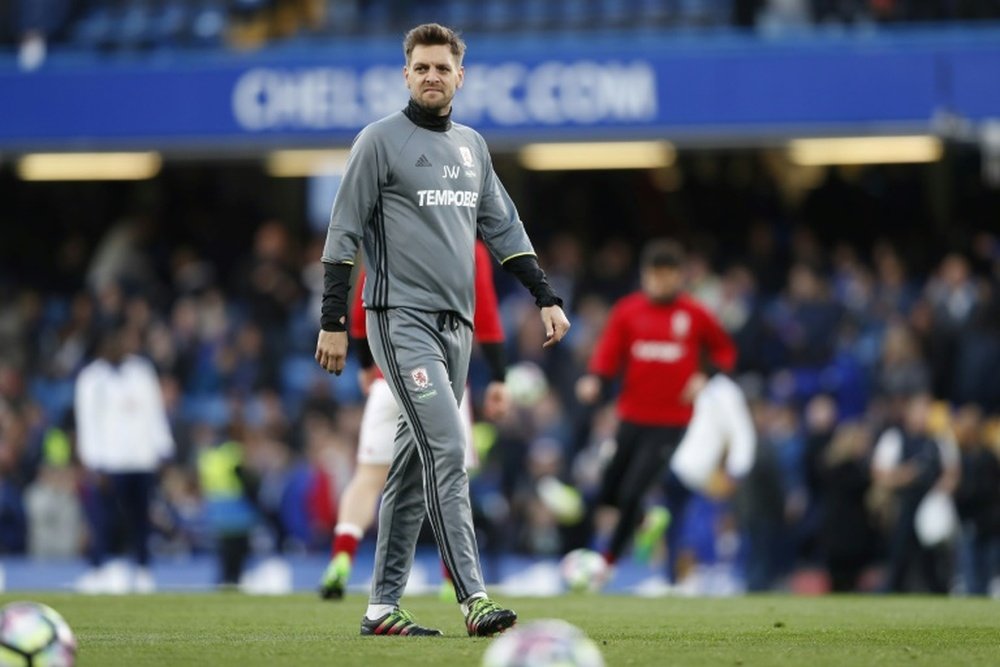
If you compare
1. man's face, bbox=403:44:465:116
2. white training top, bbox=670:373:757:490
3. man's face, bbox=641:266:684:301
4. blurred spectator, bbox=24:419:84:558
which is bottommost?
blurred spectator, bbox=24:419:84:558

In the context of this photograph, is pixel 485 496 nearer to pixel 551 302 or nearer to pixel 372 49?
pixel 372 49

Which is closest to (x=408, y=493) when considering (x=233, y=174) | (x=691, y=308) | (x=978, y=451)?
(x=691, y=308)

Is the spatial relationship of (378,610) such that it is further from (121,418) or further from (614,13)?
(614,13)

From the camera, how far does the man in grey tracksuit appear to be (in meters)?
7.94

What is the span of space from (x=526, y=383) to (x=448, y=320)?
Result: 34.3 ft

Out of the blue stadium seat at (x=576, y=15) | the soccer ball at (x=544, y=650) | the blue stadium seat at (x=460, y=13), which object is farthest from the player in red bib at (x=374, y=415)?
the blue stadium seat at (x=460, y=13)

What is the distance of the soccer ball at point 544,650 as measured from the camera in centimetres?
561

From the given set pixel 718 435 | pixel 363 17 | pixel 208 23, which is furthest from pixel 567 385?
pixel 208 23

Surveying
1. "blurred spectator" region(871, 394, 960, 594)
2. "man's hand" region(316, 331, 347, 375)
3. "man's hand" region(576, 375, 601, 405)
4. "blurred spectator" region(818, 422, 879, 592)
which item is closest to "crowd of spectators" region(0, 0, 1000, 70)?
"blurred spectator" region(818, 422, 879, 592)

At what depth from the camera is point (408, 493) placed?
27.3ft

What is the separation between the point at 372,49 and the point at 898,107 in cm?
573

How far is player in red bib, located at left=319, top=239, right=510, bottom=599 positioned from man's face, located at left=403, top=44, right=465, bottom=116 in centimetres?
248

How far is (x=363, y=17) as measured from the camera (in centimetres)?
2309

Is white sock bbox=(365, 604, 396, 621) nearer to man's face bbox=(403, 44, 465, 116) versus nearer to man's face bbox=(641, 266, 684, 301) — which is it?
man's face bbox=(403, 44, 465, 116)
